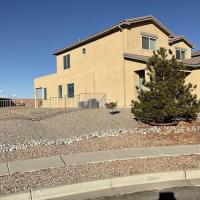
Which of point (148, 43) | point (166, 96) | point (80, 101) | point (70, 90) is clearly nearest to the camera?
point (166, 96)

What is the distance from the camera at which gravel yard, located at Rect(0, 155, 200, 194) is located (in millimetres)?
6529

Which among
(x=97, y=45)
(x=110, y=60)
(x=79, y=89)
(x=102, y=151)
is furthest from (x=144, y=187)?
(x=79, y=89)

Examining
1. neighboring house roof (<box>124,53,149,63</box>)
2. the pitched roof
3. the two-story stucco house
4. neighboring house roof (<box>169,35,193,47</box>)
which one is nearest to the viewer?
neighboring house roof (<box>124,53,149,63</box>)

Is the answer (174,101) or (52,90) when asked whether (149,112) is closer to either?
(174,101)

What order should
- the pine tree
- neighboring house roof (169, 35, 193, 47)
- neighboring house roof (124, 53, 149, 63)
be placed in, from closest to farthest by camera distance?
the pine tree
neighboring house roof (124, 53, 149, 63)
neighboring house roof (169, 35, 193, 47)

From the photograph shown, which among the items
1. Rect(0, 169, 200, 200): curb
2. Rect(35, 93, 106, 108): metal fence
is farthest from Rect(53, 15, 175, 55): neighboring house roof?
Rect(0, 169, 200, 200): curb

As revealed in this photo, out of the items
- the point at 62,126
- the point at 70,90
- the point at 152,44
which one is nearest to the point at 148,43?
the point at 152,44

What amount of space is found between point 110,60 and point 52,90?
1145 centimetres

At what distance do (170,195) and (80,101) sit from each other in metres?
23.2

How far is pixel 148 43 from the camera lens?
2592cm

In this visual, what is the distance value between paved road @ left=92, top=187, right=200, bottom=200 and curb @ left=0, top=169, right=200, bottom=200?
0.23 meters

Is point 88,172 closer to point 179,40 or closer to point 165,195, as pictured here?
point 165,195

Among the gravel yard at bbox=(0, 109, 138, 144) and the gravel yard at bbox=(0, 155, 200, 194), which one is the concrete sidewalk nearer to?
the gravel yard at bbox=(0, 155, 200, 194)

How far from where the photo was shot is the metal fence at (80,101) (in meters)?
26.5
